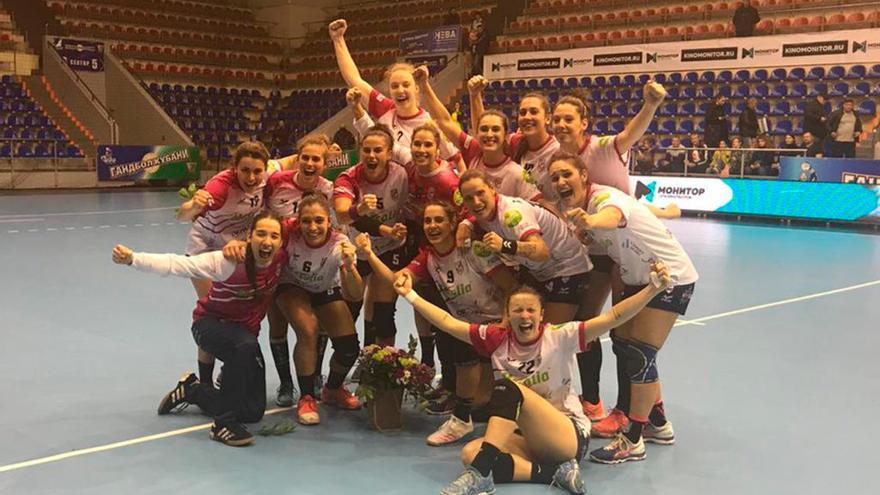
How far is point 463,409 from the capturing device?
4617mm

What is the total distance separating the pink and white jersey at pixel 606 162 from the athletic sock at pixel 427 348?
160cm

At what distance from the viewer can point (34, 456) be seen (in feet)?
13.6

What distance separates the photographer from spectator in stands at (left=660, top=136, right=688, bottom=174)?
16.5m

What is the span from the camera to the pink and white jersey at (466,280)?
4560mm

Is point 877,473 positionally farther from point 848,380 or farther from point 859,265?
point 859,265

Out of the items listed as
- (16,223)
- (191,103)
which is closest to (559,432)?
(16,223)

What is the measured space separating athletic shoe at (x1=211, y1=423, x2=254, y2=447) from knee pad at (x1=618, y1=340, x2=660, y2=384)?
1.91m

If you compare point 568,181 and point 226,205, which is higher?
point 568,181

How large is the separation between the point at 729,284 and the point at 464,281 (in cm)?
538

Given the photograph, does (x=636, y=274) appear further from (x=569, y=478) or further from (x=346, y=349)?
(x=346, y=349)

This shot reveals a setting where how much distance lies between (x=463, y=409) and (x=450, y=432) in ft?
0.49

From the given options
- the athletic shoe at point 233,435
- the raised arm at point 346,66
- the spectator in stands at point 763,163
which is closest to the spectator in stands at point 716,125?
the spectator in stands at point 763,163

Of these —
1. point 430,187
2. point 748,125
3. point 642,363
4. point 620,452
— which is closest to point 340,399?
point 430,187

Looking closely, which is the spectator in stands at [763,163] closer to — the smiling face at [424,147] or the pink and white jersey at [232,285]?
the smiling face at [424,147]
